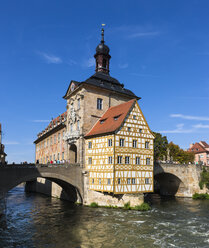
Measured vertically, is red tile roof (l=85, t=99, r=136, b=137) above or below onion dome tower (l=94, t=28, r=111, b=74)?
below

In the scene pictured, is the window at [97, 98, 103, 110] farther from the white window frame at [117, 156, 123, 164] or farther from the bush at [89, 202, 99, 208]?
the bush at [89, 202, 99, 208]

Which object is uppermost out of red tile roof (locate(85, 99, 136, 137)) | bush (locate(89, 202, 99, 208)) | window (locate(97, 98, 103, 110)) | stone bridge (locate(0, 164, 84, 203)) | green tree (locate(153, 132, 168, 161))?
window (locate(97, 98, 103, 110))

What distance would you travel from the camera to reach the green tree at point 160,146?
1886 inches

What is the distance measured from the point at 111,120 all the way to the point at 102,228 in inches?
506

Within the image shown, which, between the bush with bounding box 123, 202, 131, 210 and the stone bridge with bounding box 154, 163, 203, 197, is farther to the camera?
the stone bridge with bounding box 154, 163, 203, 197

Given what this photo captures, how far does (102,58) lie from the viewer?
37.3m

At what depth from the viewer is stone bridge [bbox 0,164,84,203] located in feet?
77.0

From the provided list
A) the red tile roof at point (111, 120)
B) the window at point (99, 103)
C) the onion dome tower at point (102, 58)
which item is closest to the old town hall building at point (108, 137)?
the red tile roof at point (111, 120)

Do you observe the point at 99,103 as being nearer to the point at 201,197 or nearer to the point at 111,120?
the point at 111,120

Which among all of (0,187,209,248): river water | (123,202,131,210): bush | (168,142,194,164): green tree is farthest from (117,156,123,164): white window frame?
(168,142,194,164): green tree

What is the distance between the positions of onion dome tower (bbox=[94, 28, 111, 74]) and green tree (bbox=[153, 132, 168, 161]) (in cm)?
1873

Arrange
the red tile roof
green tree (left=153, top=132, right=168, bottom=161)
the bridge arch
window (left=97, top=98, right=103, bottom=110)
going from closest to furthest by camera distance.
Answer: the red tile roof
window (left=97, top=98, right=103, bottom=110)
the bridge arch
green tree (left=153, top=132, right=168, bottom=161)

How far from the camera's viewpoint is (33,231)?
1831 centimetres

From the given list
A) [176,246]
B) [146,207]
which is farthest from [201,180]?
[176,246]
